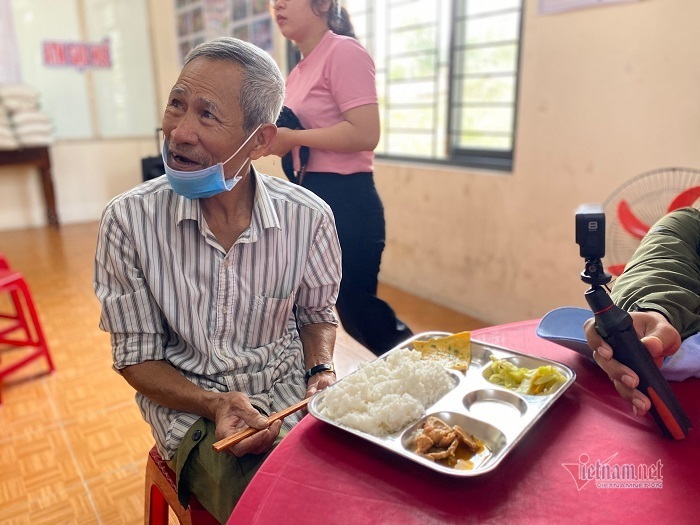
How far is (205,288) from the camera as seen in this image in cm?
111

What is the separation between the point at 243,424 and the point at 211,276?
31cm

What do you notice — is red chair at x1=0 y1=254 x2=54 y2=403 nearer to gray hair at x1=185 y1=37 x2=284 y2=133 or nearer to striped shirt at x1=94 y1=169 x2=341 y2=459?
striped shirt at x1=94 y1=169 x2=341 y2=459

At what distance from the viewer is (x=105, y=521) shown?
5.54 feet

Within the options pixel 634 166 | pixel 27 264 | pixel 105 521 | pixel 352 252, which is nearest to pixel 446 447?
pixel 352 252

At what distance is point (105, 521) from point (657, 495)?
5.24 ft

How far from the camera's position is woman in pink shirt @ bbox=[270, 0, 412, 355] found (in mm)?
1679

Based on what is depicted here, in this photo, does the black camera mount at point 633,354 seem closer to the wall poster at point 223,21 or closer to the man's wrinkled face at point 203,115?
the man's wrinkled face at point 203,115

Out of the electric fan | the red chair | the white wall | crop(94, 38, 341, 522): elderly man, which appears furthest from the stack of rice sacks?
the electric fan

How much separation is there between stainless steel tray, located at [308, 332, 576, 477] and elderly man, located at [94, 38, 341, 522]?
286 millimetres

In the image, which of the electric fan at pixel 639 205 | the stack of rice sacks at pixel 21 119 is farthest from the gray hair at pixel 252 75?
the stack of rice sacks at pixel 21 119

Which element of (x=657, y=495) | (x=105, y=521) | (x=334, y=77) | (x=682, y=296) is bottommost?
(x=105, y=521)

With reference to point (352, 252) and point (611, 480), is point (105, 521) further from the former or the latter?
point (611, 480)

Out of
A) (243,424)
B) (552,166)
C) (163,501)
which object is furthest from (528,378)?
(552,166)

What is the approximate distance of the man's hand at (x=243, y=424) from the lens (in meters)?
0.94
